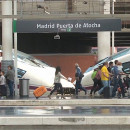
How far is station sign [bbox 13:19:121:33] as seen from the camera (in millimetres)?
21938

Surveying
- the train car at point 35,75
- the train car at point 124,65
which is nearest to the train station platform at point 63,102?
the train car at point 124,65

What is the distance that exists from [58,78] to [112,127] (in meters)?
10.3

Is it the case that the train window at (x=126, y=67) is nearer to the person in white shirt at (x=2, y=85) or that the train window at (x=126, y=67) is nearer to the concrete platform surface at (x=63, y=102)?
the concrete platform surface at (x=63, y=102)

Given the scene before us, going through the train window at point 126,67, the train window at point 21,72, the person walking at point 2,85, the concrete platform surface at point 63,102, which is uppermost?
the train window at point 126,67

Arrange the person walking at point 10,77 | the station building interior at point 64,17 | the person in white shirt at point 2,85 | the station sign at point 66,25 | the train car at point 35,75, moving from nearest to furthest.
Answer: the station sign at point 66,25, the person in white shirt at point 2,85, the person walking at point 10,77, the train car at point 35,75, the station building interior at point 64,17

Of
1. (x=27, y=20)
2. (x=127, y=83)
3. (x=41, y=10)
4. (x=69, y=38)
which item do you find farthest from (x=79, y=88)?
(x=69, y=38)

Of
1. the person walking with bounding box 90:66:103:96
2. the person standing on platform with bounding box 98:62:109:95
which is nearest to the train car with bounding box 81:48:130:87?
the person walking with bounding box 90:66:103:96

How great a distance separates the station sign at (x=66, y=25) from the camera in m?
21.9

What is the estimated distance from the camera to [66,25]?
22.0m

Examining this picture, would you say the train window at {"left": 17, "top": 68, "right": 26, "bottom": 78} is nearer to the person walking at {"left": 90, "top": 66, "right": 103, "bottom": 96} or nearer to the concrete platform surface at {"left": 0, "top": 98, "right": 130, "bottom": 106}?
the person walking at {"left": 90, "top": 66, "right": 103, "bottom": 96}

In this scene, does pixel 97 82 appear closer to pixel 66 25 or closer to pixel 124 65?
pixel 124 65

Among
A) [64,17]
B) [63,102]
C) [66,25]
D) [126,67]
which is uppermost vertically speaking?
[64,17]

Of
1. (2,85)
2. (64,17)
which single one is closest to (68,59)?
(2,85)

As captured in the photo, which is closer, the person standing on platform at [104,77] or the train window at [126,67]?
the person standing on platform at [104,77]
